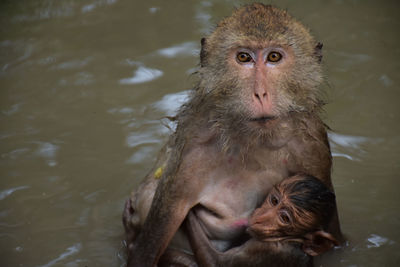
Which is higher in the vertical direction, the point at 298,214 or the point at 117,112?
the point at 298,214

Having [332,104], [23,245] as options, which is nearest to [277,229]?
[23,245]

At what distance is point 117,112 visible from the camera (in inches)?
274

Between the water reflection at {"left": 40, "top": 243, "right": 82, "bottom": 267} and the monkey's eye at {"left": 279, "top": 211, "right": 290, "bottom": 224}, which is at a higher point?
the monkey's eye at {"left": 279, "top": 211, "right": 290, "bottom": 224}

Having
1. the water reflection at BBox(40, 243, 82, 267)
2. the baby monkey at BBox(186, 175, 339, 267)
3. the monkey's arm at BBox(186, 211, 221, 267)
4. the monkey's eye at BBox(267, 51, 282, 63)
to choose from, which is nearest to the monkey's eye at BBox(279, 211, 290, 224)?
the baby monkey at BBox(186, 175, 339, 267)

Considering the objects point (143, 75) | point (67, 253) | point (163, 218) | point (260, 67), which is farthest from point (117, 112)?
point (260, 67)

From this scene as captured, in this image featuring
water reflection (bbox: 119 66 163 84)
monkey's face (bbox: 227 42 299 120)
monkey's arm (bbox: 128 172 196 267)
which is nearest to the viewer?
monkey's face (bbox: 227 42 299 120)

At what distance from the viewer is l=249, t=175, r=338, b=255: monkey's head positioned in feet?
13.4

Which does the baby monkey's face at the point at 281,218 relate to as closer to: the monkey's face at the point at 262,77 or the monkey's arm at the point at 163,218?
the monkey's arm at the point at 163,218

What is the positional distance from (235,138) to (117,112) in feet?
9.53

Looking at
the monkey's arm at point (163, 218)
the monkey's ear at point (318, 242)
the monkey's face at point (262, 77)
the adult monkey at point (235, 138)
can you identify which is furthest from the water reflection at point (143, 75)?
the monkey's ear at point (318, 242)

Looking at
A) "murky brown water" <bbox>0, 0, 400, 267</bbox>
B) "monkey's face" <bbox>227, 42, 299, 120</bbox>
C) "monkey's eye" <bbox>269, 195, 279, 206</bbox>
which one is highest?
"monkey's face" <bbox>227, 42, 299, 120</bbox>

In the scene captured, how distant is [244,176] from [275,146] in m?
0.32

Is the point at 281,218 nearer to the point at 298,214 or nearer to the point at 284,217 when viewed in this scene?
the point at 284,217

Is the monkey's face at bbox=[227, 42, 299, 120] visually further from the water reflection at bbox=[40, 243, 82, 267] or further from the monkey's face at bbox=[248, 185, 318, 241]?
the water reflection at bbox=[40, 243, 82, 267]
